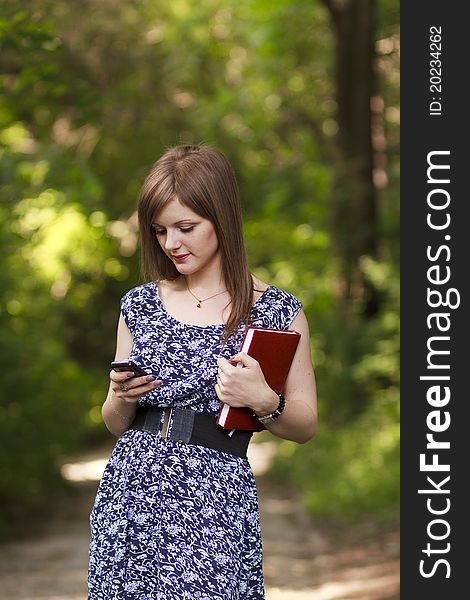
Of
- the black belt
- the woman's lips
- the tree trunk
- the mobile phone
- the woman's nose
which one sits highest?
the tree trunk

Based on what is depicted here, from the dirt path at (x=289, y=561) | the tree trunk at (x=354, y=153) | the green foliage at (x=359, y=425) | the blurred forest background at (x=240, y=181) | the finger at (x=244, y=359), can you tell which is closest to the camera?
the finger at (x=244, y=359)

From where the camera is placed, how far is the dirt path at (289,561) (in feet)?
33.1

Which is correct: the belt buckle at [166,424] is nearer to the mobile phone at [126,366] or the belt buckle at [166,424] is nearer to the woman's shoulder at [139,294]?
the mobile phone at [126,366]

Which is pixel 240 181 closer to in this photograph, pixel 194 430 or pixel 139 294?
pixel 139 294

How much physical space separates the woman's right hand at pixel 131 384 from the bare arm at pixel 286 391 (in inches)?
8.3

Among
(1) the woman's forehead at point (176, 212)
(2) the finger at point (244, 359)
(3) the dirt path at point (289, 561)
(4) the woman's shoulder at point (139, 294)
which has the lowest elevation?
(3) the dirt path at point (289, 561)

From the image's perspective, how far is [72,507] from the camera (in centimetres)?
1678

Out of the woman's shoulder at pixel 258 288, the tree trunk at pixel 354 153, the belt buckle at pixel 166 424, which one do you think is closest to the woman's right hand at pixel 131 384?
the belt buckle at pixel 166 424

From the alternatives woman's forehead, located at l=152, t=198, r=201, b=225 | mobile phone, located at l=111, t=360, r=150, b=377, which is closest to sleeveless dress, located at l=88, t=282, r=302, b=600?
mobile phone, located at l=111, t=360, r=150, b=377

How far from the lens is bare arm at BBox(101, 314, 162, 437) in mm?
3767

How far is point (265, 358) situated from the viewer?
3734 mm

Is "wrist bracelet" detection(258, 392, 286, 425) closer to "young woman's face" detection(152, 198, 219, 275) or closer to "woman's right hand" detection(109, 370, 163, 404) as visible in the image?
"woman's right hand" detection(109, 370, 163, 404)

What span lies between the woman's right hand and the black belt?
0.39 feet

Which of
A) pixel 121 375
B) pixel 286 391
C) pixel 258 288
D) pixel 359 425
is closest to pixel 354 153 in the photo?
pixel 359 425
